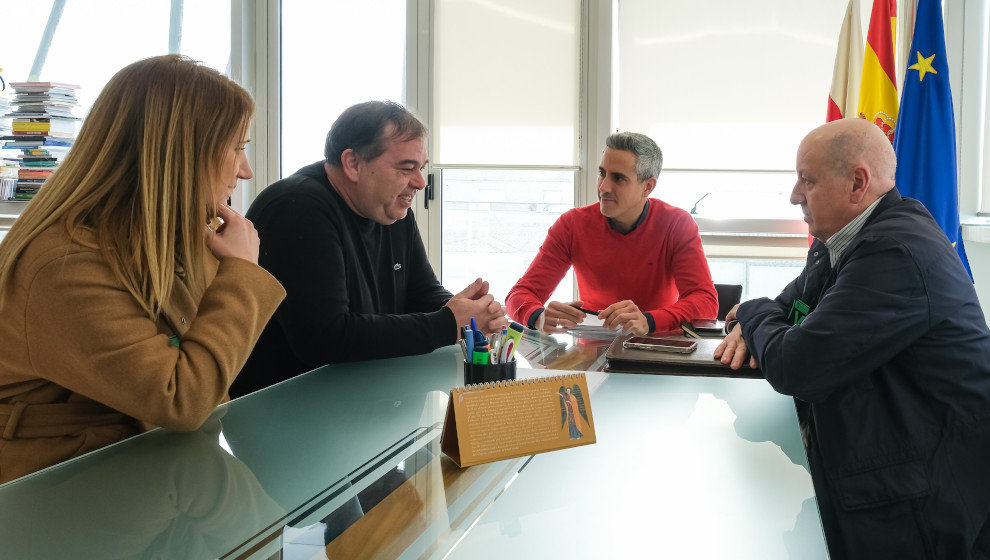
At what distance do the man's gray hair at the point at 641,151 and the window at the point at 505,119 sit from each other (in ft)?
4.38

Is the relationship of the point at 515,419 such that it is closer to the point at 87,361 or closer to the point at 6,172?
the point at 87,361

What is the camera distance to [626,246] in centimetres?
302

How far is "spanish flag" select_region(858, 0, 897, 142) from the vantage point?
11.7 ft

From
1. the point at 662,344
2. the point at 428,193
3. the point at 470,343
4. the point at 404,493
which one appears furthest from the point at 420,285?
the point at 428,193

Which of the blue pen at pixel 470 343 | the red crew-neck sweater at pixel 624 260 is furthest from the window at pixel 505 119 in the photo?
the blue pen at pixel 470 343

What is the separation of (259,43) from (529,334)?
128 inches

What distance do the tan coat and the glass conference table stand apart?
7cm

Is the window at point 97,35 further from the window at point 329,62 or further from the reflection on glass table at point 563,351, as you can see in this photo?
the reflection on glass table at point 563,351

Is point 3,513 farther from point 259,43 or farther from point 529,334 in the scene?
point 259,43

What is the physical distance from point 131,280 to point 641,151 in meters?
2.15

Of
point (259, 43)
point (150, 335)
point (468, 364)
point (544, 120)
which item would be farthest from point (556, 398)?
point (259, 43)

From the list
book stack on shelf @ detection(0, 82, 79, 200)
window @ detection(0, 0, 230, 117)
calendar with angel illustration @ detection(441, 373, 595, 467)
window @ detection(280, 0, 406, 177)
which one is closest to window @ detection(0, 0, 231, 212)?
window @ detection(0, 0, 230, 117)

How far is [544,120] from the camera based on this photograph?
4.34 metres

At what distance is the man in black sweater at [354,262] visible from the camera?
5.69 ft
